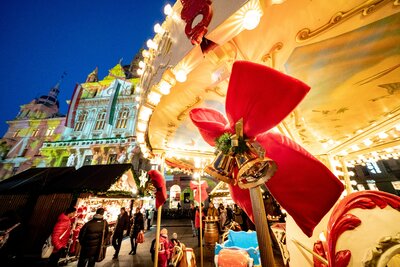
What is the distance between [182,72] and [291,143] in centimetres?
150

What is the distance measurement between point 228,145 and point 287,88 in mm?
735

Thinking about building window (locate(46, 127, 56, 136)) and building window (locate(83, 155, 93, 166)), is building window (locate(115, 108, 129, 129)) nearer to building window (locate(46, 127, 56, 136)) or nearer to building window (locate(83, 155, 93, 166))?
building window (locate(83, 155, 93, 166))

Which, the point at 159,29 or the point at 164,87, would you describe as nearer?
the point at 164,87

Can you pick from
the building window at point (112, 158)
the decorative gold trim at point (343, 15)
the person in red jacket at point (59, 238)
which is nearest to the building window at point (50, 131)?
the building window at point (112, 158)

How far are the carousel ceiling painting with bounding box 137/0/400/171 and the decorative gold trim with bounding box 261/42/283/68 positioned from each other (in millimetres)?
13

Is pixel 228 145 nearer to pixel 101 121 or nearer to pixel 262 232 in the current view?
pixel 262 232

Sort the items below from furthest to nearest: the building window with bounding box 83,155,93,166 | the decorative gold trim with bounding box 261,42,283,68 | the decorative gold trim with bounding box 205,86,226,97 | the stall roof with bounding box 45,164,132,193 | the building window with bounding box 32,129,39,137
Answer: the building window with bounding box 32,129,39,137 < the building window with bounding box 83,155,93,166 < the stall roof with bounding box 45,164,132,193 < the decorative gold trim with bounding box 205,86,226,97 < the decorative gold trim with bounding box 261,42,283,68

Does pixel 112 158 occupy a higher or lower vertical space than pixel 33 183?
higher

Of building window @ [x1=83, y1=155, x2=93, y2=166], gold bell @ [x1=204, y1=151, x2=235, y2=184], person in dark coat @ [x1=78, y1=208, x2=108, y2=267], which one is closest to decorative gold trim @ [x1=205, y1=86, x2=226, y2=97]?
gold bell @ [x1=204, y1=151, x2=235, y2=184]

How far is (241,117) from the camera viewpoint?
1545mm

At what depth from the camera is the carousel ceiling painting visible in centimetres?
145

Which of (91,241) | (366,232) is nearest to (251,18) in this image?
(366,232)

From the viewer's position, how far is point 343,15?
4.78 ft

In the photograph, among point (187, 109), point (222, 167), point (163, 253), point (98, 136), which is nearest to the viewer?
point (222, 167)
